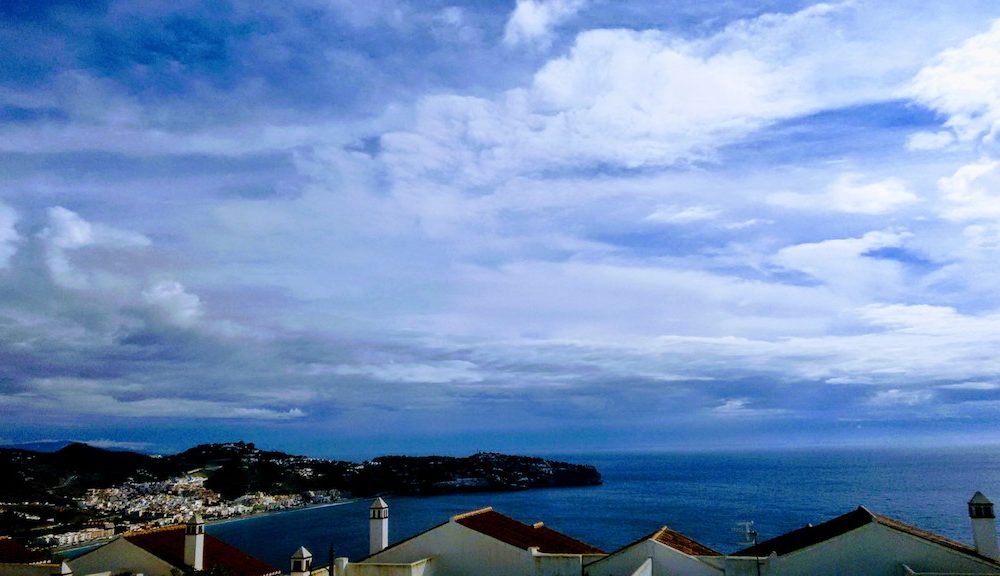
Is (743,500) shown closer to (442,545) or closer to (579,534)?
(579,534)

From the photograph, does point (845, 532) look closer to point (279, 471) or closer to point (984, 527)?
point (984, 527)

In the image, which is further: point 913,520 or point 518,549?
point 913,520

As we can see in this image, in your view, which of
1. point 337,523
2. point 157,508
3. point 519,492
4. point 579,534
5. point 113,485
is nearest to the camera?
point 579,534

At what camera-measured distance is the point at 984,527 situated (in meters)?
21.0

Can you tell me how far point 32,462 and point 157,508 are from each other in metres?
50.2

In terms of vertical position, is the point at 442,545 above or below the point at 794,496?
above

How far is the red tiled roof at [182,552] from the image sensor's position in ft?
78.6

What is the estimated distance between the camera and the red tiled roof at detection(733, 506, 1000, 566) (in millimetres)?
19797

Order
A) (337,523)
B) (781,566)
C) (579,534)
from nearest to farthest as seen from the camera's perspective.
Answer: (781,566), (579,534), (337,523)

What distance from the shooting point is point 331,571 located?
20.0m

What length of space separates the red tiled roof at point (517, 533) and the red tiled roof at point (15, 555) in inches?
590

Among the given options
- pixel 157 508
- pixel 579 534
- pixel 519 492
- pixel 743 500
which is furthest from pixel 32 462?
pixel 743 500

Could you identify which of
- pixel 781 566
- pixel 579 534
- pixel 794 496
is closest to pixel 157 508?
pixel 579 534

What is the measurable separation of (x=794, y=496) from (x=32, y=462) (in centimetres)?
14219
